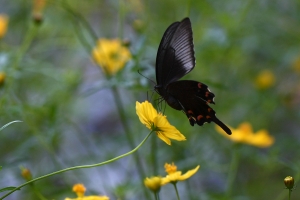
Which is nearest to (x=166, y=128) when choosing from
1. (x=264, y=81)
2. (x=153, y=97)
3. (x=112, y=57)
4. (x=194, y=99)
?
(x=194, y=99)

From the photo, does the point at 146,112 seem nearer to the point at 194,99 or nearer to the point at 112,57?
the point at 194,99

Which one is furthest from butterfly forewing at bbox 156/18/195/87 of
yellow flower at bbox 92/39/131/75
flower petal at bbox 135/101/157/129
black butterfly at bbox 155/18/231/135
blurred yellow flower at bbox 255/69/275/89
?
blurred yellow flower at bbox 255/69/275/89

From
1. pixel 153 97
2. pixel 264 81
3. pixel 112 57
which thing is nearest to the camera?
pixel 153 97

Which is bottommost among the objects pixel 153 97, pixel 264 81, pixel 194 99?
pixel 194 99

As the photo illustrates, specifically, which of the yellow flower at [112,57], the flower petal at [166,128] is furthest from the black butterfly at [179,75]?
the yellow flower at [112,57]

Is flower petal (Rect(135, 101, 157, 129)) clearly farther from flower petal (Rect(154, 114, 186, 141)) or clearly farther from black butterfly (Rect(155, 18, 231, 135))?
black butterfly (Rect(155, 18, 231, 135))

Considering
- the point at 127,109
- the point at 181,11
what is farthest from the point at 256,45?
the point at 127,109

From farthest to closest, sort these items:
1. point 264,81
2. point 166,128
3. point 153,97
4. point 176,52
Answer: point 264,81, point 153,97, point 176,52, point 166,128

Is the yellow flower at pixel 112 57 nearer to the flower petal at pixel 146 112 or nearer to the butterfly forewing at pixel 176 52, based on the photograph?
the butterfly forewing at pixel 176 52
